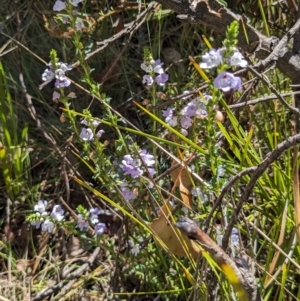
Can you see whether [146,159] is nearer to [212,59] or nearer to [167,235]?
[167,235]

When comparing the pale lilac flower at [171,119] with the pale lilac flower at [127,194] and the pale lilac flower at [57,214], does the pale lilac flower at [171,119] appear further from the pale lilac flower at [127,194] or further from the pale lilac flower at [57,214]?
the pale lilac flower at [57,214]

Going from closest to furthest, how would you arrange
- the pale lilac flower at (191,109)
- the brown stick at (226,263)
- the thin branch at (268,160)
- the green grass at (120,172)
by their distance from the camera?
the brown stick at (226,263), the thin branch at (268,160), the pale lilac flower at (191,109), the green grass at (120,172)

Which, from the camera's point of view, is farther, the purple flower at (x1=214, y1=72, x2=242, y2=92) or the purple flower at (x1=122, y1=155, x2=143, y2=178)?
the purple flower at (x1=122, y1=155, x2=143, y2=178)

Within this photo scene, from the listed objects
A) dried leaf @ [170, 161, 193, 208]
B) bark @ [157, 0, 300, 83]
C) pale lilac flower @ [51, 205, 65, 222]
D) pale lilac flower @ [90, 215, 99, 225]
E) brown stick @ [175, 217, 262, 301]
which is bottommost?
pale lilac flower @ [90, 215, 99, 225]

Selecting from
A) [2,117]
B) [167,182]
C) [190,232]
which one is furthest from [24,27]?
[190,232]

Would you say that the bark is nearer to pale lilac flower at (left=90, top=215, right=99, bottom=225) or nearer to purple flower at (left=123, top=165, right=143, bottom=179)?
purple flower at (left=123, top=165, right=143, bottom=179)

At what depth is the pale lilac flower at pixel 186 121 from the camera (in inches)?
49.3

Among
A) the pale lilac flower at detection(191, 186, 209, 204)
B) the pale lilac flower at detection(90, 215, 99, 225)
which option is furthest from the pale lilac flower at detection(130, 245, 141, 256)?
the pale lilac flower at detection(191, 186, 209, 204)

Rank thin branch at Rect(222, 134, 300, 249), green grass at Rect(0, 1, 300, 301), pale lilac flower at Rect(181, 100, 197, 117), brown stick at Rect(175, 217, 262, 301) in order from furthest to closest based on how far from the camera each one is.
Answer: green grass at Rect(0, 1, 300, 301) → pale lilac flower at Rect(181, 100, 197, 117) → thin branch at Rect(222, 134, 300, 249) → brown stick at Rect(175, 217, 262, 301)

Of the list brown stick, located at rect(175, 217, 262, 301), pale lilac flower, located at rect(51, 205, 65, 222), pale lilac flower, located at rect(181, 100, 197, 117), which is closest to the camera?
brown stick, located at rect(175, 217, 262, 301)

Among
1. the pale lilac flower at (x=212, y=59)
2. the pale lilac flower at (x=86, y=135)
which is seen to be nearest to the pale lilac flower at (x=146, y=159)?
the pale lilac flower at (x=86, y=135)

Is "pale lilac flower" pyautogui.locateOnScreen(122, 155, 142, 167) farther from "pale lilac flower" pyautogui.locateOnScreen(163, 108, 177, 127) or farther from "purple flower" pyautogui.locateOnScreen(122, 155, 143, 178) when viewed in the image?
"pale lilac flower" pyautogui.locateOnScreen(163, 108, 177, 127)

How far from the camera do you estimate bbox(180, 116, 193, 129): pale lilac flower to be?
1251 mm

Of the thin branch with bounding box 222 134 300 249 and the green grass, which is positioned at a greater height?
the thin branch with bounding box 222 134 300 249
